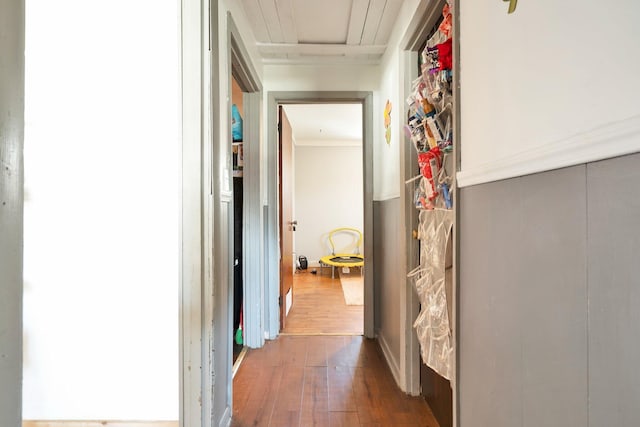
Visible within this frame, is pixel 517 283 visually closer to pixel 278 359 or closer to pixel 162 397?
pixel 162 397

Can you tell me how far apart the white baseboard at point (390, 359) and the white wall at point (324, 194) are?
3.34 meters

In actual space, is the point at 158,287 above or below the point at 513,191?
below

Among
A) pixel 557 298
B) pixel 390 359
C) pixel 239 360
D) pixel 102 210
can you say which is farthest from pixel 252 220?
pixel 557 298

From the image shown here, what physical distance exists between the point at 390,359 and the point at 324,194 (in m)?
3.89

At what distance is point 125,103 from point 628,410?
1574 millimetres

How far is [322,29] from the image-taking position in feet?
6.61

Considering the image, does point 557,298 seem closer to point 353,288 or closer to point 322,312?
point 322,312

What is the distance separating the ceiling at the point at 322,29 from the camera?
1.77m

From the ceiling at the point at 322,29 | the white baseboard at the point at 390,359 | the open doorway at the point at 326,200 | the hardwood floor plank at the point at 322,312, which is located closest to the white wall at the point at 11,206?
the ceiling at the point at 322,29

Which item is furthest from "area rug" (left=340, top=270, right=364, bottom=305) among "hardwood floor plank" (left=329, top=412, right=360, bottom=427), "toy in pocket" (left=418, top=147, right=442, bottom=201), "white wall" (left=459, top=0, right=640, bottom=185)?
"white wall" (left=459, top=0, right=640, bottom=185)

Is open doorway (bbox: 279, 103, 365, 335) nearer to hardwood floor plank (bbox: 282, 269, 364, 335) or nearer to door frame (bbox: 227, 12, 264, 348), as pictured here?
hardwood floor plank (bbox: 282, 269, 364, 335)

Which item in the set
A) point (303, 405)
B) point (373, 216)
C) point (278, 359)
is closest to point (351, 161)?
point (373, 216)

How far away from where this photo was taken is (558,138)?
584 millimetres

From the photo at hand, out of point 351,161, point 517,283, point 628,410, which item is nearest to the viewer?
point 628,410
